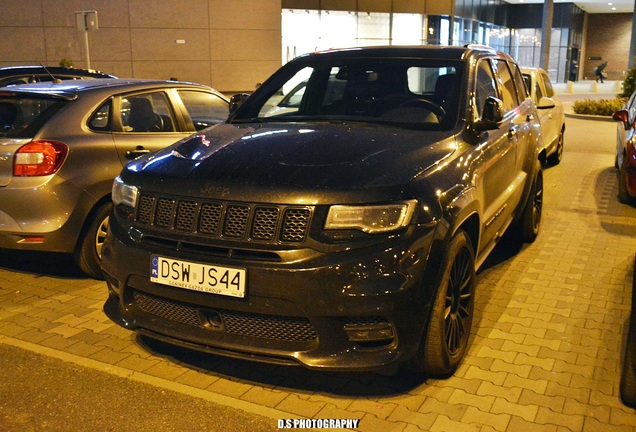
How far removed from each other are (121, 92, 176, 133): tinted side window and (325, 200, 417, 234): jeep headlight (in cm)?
315

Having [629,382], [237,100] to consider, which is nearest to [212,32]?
[237,100]

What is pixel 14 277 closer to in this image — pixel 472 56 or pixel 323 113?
pixel 323 113

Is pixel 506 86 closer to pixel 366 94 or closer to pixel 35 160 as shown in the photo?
pixel 366 94

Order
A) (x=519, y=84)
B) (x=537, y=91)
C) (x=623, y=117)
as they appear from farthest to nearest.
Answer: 1. (x=537, y=91)
2. (x=623, y=117)
3. (x=519, y=84)

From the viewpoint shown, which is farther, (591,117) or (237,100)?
(591,117)

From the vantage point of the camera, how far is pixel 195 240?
11.6 feet

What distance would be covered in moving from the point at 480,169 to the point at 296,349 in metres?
1.81

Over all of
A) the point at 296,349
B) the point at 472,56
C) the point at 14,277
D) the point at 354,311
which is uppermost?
the point at 472,56

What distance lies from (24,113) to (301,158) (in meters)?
2.88

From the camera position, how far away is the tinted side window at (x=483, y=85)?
4.82 meters

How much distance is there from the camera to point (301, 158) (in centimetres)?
374

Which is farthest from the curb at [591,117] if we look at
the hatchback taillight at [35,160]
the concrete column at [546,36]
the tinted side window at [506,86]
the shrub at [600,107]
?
the hatchback taillight at [35,160]

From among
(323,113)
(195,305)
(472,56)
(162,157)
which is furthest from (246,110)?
(195,305)

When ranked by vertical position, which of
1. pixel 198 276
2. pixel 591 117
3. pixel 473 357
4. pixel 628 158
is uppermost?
pixel 198 276
